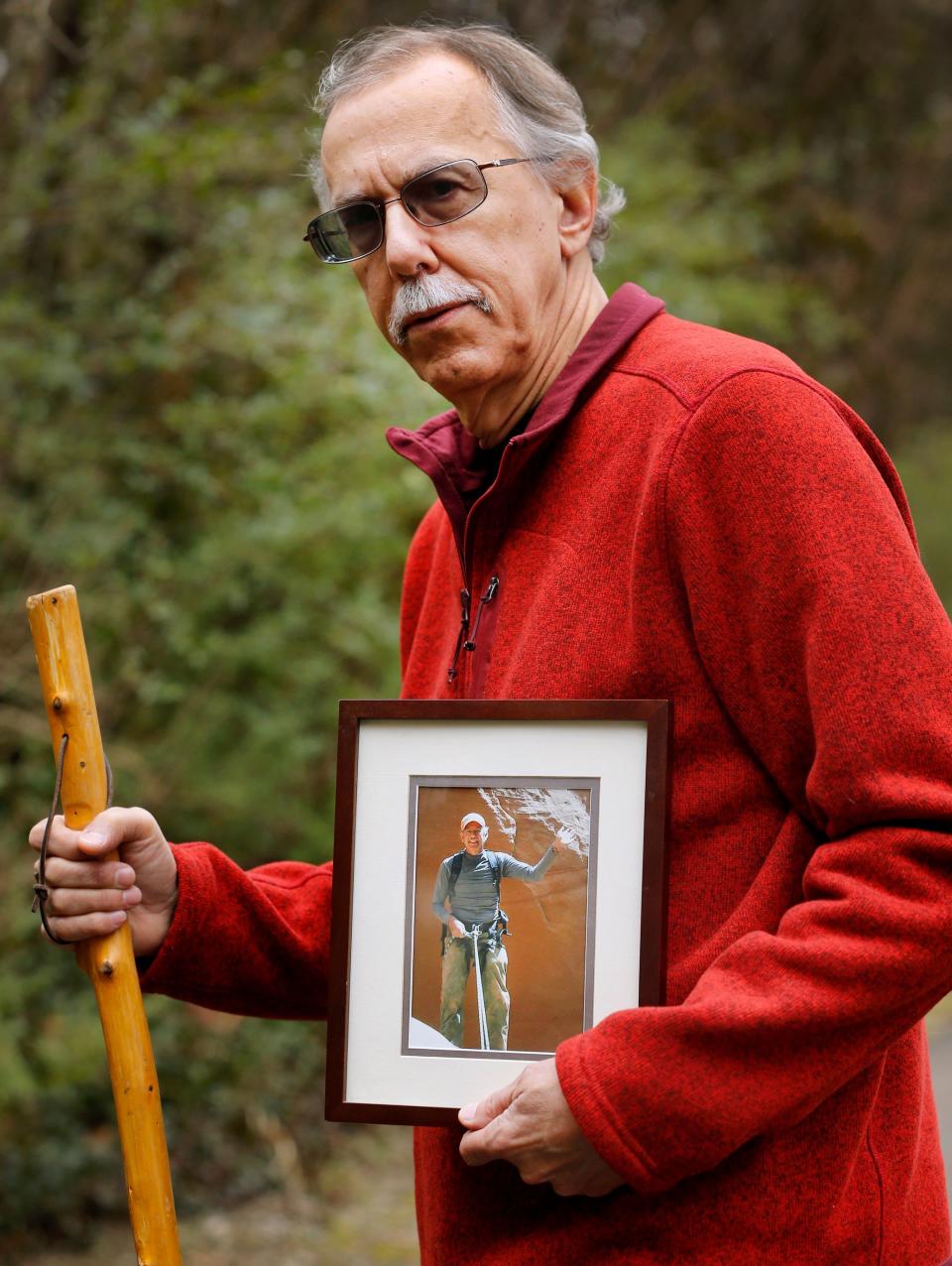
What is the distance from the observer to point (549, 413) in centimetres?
196

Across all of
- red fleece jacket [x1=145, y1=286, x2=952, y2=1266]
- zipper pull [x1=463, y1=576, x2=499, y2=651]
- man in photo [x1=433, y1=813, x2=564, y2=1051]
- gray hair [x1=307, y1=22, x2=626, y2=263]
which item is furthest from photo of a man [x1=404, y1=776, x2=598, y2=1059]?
gray hair [x1=307, y1=22, x2=626, y2=263]

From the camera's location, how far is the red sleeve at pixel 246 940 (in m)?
2.16

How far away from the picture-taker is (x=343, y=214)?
2.09 metres

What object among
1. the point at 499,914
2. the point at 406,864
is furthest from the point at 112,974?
the point at 499,914

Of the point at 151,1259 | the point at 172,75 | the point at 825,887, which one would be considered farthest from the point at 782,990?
the point at 172,75

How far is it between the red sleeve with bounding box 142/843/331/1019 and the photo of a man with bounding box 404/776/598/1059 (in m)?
0.48

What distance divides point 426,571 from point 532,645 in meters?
0.67

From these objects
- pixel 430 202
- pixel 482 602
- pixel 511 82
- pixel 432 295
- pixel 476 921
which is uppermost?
pixel 511 82

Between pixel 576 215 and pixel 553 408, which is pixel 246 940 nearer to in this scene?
pixel 553 408

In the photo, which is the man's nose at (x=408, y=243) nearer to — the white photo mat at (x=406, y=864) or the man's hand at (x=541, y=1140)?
the white photo mat at (x=406, y=864)

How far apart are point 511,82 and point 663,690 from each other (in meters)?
0.93

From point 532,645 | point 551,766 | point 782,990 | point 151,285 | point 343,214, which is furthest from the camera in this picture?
point 151,285

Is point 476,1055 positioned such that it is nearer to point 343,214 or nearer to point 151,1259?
point 151,1259

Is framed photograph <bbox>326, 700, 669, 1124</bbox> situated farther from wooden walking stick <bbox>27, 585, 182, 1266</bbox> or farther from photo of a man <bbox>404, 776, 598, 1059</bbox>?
wooden walking stick <bbox>27, 585, 182, 1266</bbox>
